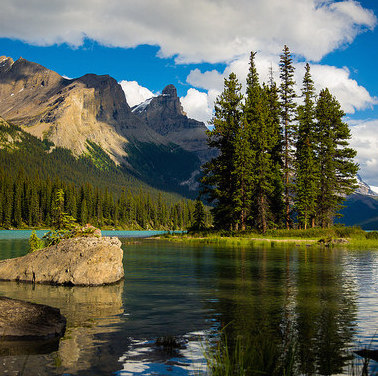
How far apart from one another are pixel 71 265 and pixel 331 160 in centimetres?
5887

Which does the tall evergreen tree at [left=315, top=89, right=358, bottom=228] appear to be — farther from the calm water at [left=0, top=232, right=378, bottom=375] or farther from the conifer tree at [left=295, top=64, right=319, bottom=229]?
the calm water at [left=0, top=232, right=378, bottom=375]

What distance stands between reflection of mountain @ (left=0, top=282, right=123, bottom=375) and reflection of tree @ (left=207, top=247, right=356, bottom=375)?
340cm

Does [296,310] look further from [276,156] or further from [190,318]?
[276,156]

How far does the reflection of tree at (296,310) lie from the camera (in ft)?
30.2

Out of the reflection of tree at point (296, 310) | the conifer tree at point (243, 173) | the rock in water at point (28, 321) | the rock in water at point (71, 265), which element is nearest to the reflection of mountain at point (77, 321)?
the rock in water at point (28, 321)

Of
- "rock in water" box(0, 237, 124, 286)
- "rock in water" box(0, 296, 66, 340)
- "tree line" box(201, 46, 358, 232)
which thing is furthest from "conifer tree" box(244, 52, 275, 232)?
"rock in water" box(0, 296, 66, 340)

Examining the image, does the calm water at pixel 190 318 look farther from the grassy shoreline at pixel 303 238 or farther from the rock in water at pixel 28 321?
the grassy shoreline at pixel 303 238

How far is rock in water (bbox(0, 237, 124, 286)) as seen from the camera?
63.9 ft

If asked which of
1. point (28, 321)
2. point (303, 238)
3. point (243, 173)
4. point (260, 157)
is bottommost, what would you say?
point (303, 238)

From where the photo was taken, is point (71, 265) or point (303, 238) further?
point (303, 238)

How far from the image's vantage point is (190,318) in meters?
12.7

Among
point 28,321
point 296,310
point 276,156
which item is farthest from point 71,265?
point 276,156

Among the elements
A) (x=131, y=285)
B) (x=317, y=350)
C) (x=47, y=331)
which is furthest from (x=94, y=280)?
(x=317, y=350)

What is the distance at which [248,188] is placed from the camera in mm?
61281
